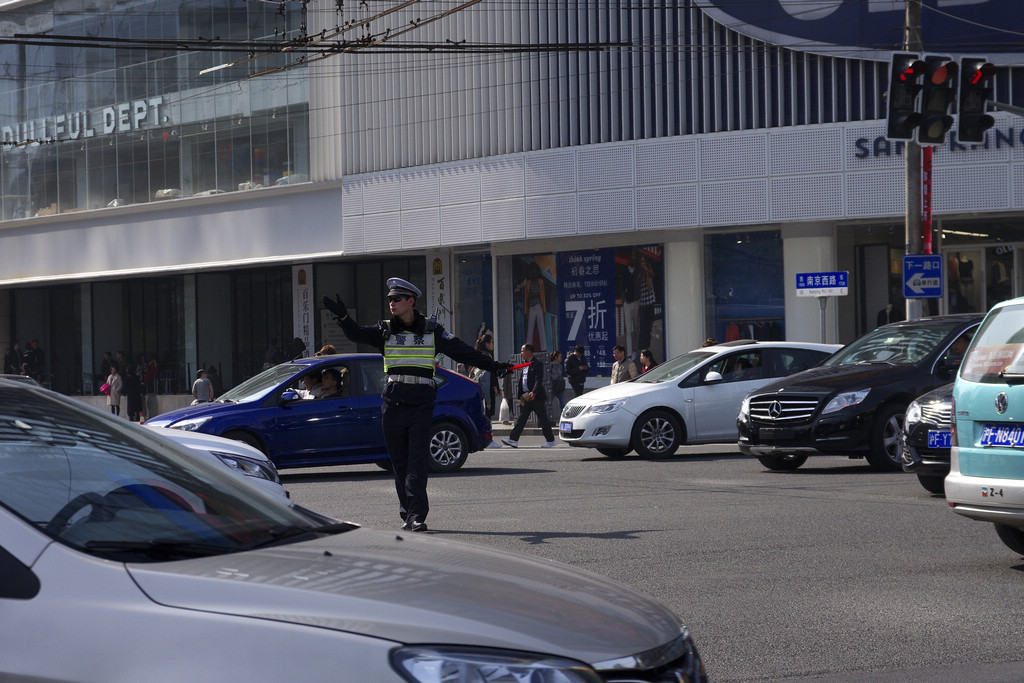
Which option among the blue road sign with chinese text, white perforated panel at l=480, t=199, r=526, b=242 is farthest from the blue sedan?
white perforated panel at l=480, t=199, r=526, b=242

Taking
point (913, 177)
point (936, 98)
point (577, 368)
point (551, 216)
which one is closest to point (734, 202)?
point (551, 216)

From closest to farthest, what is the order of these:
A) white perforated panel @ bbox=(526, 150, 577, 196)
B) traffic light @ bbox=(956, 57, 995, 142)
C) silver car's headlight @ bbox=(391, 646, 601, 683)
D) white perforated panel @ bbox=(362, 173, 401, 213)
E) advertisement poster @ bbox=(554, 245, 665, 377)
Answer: silver car's headlight @ bbox=(391, 646, 601, 683)
traffic light @ bbox=(956, 57, 995, 142)
white perforated panel @ bbox=(526, 150, 577, 196)
advertisement poster @ bbox=(554, 245, 665, 377)
white perforated panel @ bbox=(362, 173, 401, 213)

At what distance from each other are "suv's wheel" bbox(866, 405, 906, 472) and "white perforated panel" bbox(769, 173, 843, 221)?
11568mm

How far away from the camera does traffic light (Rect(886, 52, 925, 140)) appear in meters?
15.6

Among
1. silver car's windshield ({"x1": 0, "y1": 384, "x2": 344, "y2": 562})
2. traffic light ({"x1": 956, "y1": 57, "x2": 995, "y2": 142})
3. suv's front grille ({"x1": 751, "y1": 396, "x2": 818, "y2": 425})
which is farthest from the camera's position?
traffic light ({"x1": 956, "y1": 57, "x2": 995, "y2": 142})

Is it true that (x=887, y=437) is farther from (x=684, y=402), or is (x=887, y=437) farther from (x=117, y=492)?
(x=117, y=492)

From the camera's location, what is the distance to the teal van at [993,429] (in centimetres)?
742

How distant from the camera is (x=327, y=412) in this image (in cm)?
1521

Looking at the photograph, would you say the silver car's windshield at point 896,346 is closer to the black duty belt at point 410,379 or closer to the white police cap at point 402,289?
the black duty belt at point 410,379

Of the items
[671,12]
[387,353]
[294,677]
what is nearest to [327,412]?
[387,353]

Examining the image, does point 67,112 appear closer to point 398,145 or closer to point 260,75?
point 260,75

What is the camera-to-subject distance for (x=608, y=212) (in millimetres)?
27203

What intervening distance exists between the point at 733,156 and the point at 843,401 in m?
12.6

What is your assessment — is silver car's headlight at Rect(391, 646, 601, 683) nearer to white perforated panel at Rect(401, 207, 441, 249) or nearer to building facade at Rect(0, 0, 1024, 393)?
building facade at Rect(0, 0, 1024, 393)
